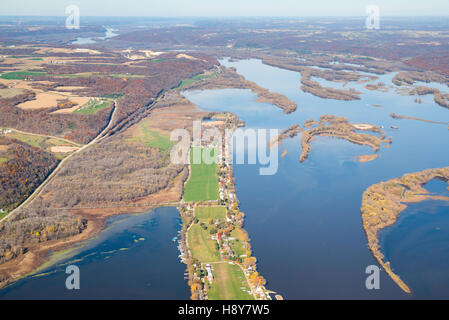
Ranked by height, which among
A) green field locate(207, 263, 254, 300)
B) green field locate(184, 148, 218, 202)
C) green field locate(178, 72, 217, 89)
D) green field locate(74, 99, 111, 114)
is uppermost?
green field locate(178, 72, 217, 89)

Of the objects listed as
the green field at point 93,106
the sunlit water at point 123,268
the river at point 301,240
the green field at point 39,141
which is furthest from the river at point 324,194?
the green field at point 39,141

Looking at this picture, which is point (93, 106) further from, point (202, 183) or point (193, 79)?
point (193, 79)

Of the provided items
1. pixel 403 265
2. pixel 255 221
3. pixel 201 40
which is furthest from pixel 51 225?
pixel 201 40

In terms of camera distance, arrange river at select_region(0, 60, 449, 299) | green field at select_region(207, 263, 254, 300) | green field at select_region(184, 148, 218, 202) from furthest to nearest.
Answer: green field at select_region(184, 148, 218, 202), river at select_region(0, 60, 449, 299), green field at select_region(207, 263, 254, 300)

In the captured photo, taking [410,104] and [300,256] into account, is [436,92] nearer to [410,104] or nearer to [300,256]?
[410,104]

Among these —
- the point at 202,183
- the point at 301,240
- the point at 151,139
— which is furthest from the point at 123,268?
the point at 151,139

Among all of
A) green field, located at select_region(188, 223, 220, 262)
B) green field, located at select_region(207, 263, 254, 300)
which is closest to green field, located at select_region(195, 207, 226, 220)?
green field, located at select_region(188, 223, 220, 262)

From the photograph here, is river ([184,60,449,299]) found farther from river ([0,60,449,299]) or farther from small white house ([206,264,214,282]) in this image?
small white house ([206,264,214,282])
